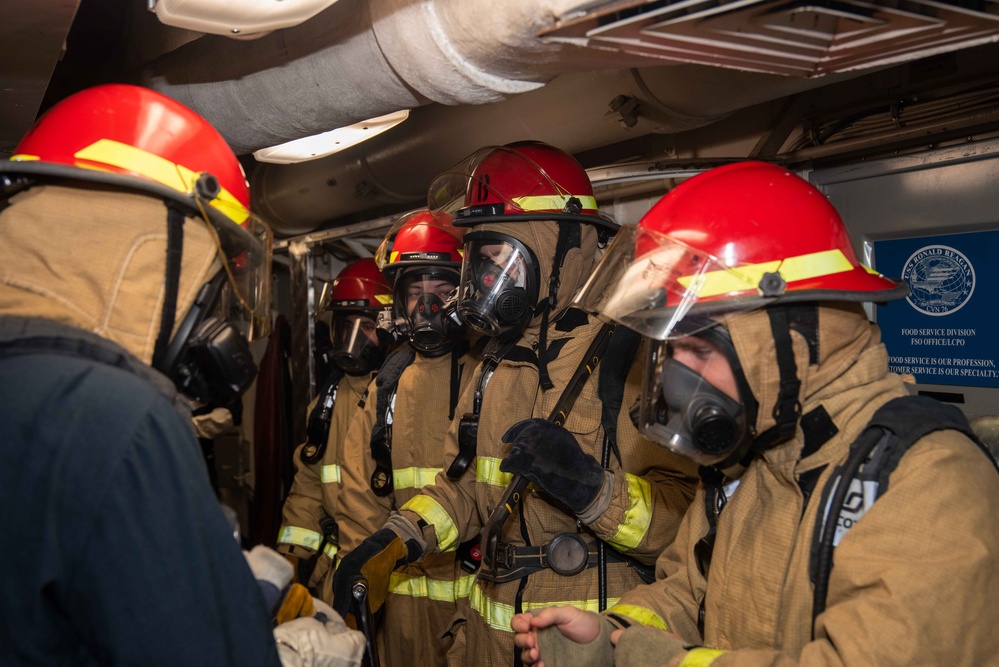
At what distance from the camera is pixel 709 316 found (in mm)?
1780

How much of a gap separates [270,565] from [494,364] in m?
1.53

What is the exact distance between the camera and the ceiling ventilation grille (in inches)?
57.1

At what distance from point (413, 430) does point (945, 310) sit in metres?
2.45

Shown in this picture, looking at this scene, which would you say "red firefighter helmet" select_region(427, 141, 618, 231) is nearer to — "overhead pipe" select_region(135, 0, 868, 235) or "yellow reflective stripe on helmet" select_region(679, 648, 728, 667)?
"overhead pipe" select_region(135, 0, 868, 235)

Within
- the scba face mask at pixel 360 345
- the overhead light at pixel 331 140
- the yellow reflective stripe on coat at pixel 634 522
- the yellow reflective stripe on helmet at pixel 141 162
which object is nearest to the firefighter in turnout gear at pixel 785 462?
the yellow reflective stripe on coat at pixel 634 522

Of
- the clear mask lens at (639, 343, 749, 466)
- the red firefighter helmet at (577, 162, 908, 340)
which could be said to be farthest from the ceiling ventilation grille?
the clear mask lens at (639, 343, 749, 466)

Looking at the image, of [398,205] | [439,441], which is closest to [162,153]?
[439,441]

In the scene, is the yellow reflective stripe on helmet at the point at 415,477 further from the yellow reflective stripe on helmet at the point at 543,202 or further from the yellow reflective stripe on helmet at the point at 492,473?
the yellow reflective stripe on helmet at the point at 543,202

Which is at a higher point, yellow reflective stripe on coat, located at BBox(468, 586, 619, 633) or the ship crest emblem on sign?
the ship crest emblem on sign

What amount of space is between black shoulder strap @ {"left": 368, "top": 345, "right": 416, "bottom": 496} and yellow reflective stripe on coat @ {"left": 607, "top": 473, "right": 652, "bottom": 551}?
6.01 ft

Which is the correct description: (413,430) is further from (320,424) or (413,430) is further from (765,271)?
(765,271)

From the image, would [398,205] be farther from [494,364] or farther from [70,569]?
[70,569]

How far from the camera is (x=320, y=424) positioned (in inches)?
182

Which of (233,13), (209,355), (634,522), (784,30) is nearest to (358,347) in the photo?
(634,522)
